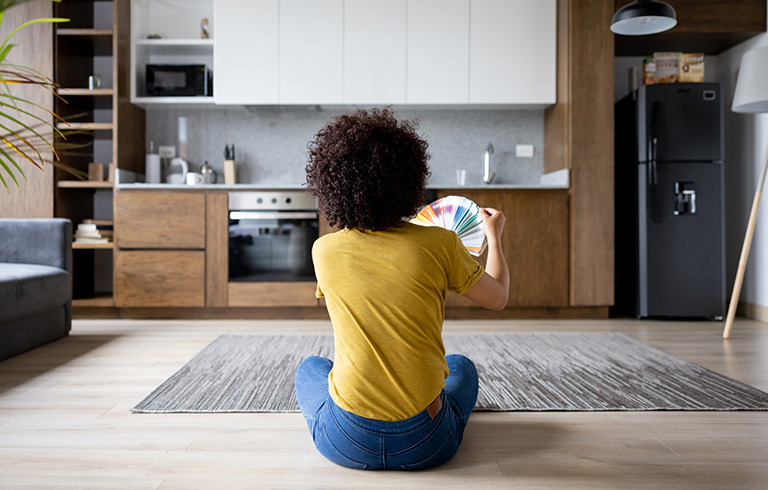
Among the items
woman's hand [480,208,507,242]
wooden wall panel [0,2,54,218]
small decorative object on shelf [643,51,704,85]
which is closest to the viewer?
woman's hand [480,208,507,242]

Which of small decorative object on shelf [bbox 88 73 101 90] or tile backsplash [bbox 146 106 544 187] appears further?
tile backsplash [bbox 146 106 544 187]

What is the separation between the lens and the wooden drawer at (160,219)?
3840 millimetres

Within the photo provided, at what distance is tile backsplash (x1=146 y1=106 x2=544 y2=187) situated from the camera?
452 centimetres

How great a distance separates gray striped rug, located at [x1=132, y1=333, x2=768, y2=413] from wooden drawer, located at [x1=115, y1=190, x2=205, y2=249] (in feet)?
3.22

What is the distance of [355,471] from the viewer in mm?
1438

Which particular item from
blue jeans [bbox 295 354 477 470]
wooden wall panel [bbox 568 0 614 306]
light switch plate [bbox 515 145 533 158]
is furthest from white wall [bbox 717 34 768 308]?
blue jeans [bbox 295 354 477 470]

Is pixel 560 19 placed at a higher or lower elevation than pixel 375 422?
higher

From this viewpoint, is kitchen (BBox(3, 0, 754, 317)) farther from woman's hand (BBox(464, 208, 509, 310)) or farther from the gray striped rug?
woman's hand (BBox(464, 208, 509, 310))

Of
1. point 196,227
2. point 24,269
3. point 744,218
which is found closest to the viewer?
point 24,269

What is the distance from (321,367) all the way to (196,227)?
2.56 metres

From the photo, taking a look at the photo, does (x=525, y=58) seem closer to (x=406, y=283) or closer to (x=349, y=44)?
(x=349, y=44)

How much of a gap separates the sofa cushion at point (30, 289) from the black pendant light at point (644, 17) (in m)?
3.39

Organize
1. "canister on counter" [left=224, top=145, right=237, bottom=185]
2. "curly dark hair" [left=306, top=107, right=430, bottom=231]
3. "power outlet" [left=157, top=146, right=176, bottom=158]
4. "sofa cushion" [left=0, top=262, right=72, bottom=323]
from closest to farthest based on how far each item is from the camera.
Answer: "curly dark hair" [left=306, top=107, right=430, bottom=231] < "sofa cushion" [left=0, top=262, right=72, bottom=323] < "canister on counter" [left=224, top=145, right=237, bottom=185] < "power outlet" [left=157, top=146, right=176, bottom=158]

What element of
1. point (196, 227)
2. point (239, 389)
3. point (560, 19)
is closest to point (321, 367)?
point (239, 389)
